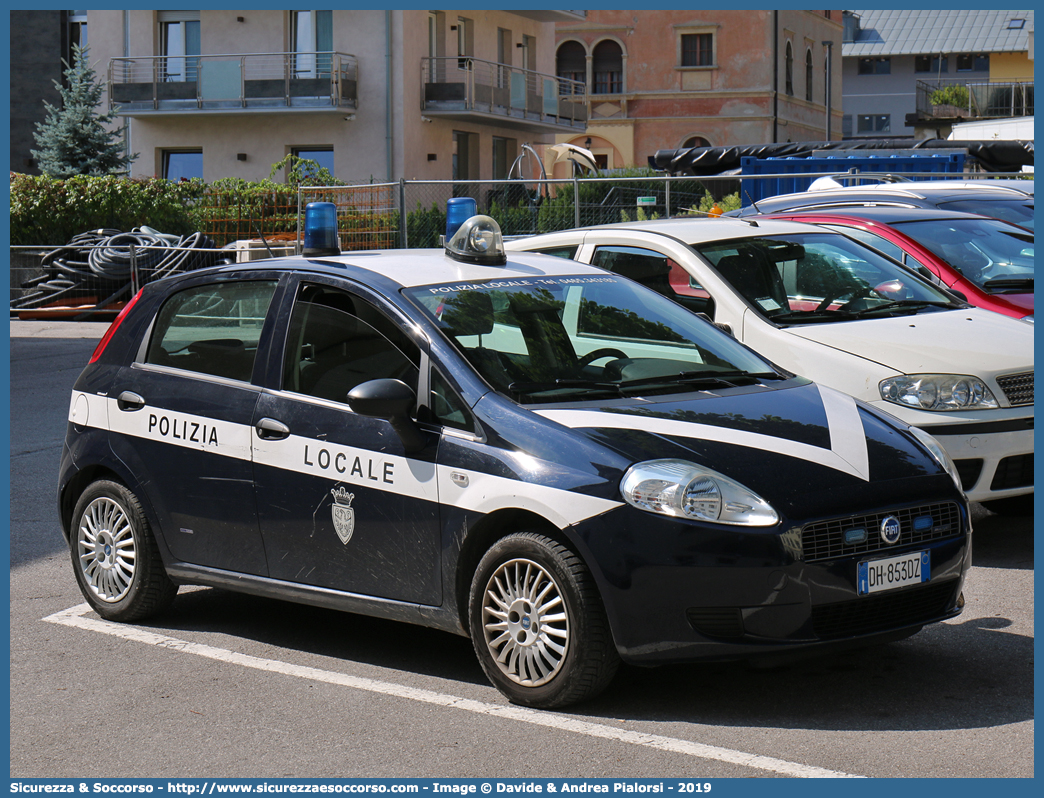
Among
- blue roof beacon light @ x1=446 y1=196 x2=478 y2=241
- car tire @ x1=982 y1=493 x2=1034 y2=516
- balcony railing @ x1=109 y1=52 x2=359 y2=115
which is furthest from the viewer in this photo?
balcony railing @ x1=109 y1=52 x2=359 y2=115

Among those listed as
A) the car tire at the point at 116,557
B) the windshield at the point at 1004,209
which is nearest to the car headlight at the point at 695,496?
the car tire at the point at 116,557

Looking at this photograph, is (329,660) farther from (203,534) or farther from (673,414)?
(673,414)

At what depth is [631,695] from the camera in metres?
4.84

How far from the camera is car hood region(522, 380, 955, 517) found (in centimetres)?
451

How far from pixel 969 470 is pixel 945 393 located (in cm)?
39

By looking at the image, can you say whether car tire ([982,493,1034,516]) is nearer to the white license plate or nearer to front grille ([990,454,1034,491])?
front grille ([990,454,1034,491])

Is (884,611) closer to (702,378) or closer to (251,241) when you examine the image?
(702,378)

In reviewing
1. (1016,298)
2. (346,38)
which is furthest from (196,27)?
(1016,298)

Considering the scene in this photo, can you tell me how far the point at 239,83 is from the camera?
1468 inches

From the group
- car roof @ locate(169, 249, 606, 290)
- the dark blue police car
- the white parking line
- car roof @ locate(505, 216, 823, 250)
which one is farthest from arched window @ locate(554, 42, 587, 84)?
the white parking line

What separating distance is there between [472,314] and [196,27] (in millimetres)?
36076

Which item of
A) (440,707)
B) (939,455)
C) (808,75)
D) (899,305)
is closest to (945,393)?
(899,305)

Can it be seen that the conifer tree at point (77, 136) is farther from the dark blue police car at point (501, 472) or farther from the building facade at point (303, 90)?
the dark blue police car at point (501, 472)

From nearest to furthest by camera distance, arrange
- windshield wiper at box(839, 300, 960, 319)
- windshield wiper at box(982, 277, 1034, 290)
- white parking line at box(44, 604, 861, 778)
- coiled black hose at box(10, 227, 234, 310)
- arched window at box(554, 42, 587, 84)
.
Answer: white parking line at box(44, 604, 861, 778) → windshield wiper at box(839, 300, 960, 319) → windshield wiper at box(982, 277, 1034, 290) → coiled black hose at box(10, 227, 234, 310) → arched window at box(554, 42, 587, 84)
